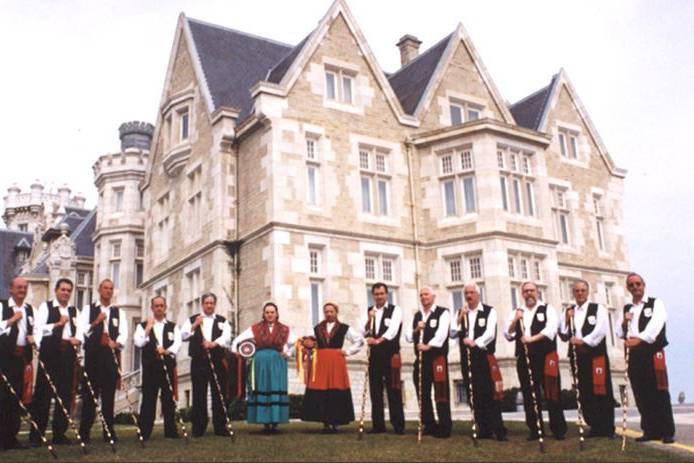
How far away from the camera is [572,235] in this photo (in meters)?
27.5

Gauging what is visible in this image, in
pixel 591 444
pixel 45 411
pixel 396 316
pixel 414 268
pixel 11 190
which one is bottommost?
pixel 591 444

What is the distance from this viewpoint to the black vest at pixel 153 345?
36.1ft

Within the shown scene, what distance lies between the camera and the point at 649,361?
1002 cm

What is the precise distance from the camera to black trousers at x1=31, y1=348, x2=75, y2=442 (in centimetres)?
1033

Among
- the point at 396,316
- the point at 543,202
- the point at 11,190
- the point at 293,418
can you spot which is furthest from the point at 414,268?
the point at 11,190

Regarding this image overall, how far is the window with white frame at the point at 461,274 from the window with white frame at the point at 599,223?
26.4 ft

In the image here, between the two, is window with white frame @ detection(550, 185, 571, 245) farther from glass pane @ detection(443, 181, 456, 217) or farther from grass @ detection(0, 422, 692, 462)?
grass @ detection(0, 422, 692, 462)

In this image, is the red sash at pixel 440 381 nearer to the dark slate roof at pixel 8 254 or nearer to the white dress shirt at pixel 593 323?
the white dress shirt at pixel 593 323

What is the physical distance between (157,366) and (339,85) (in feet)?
48.1

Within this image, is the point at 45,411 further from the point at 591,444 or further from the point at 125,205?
the point at 125,205

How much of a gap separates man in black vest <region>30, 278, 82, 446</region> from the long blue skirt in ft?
8.52

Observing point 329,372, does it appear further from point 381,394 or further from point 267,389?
point 267,389

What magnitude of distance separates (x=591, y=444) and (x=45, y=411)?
7652mm

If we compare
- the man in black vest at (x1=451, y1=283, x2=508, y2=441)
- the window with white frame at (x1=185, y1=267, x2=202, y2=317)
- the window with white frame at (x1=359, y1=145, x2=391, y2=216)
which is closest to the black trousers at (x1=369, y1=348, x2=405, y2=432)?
the man in black vest at (x1=451, y1=283, x2=508, y2=441)
